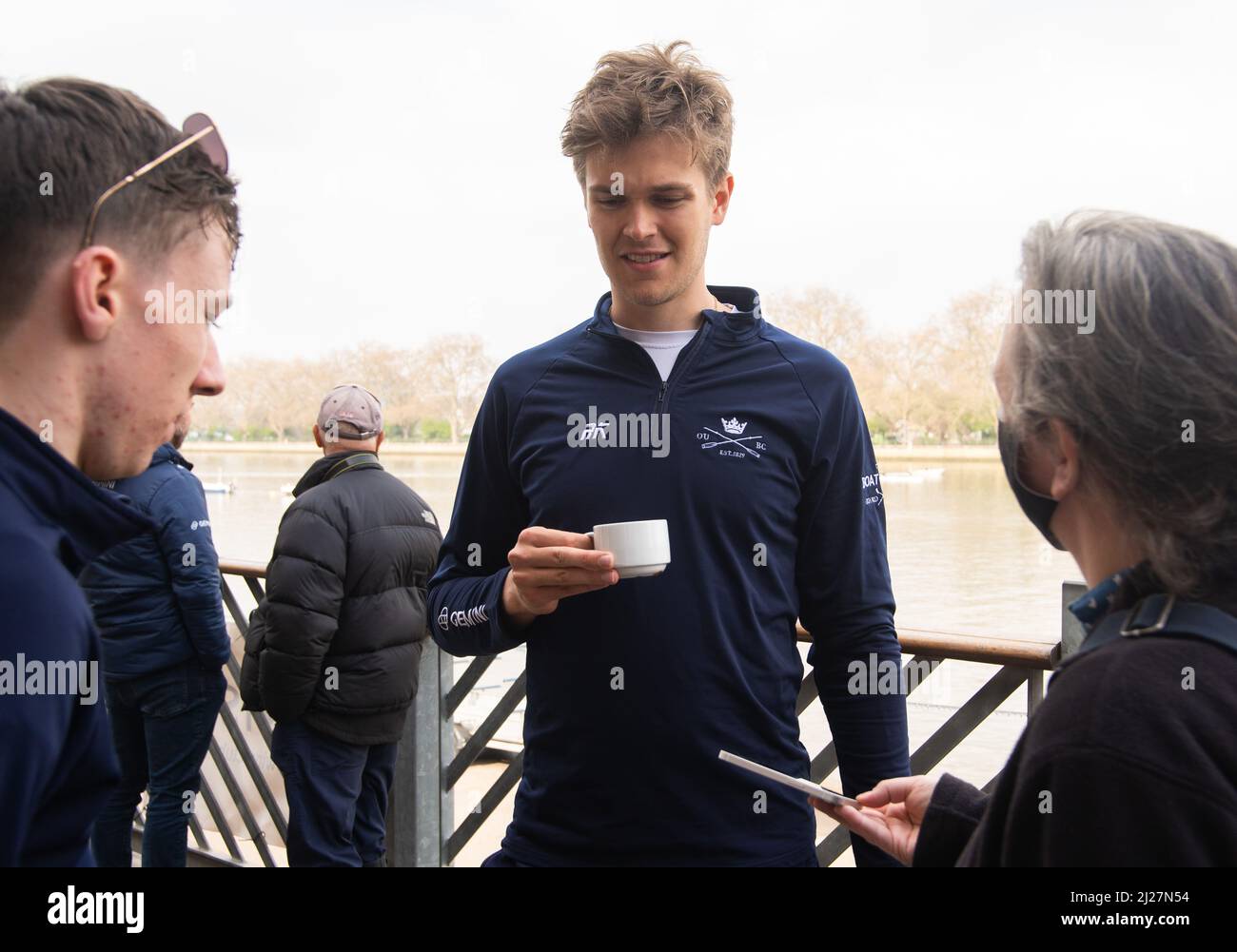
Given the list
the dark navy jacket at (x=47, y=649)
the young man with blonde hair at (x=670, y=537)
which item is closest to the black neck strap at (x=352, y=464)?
the young man with blonde hair at (x=670, y=537)

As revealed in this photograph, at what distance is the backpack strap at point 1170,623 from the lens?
826 mm

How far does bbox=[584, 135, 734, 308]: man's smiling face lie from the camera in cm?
173

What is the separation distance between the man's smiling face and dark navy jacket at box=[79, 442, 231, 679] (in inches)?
84.9

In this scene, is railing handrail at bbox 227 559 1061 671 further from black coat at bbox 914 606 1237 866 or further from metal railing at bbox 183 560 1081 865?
black coat at bbox 914 606 1237 866

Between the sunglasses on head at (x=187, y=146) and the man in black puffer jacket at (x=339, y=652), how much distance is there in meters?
2.25

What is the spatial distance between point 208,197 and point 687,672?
38.0 inches

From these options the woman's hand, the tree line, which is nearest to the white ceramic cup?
the woman's hand

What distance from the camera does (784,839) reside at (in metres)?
1.55

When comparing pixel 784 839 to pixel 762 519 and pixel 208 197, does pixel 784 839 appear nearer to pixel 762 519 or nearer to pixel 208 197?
pixel 762 519

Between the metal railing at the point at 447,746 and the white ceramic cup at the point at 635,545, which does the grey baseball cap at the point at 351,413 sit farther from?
the white ceramic cup at the point at 635,545

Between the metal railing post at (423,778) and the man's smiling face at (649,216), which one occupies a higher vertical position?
the man's smiling face at (649,216)

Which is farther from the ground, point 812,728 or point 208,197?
point 208,197
